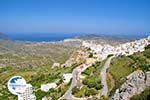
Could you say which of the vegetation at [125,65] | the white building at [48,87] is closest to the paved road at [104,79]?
the vegetation at [125,65]

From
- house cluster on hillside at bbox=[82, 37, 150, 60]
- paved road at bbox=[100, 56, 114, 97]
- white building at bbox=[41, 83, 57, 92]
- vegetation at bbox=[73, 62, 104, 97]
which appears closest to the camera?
paved road at bbox=[100, 56, 114, 97]

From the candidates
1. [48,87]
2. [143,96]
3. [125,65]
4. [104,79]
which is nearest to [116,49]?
[48,87]

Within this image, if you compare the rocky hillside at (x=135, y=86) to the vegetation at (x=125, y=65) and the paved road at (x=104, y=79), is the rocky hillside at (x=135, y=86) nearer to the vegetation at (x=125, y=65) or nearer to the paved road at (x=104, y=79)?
the paved road at (x=104, y=79)

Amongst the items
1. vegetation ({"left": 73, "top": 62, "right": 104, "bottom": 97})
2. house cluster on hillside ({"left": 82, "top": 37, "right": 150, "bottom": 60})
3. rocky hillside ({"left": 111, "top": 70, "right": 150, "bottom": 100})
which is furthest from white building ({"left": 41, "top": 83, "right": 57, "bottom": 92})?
rocky hillside ({"left": 111, "top": 70, "right": 150, "bottom": 100})

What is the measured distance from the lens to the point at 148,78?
17984 mm

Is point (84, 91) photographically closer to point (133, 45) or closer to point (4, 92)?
point (133, 45)

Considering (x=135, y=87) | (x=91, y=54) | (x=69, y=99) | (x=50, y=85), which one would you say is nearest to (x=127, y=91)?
(x=135, y=87)

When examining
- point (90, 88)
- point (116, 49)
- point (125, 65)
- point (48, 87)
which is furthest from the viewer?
point (116, 49)

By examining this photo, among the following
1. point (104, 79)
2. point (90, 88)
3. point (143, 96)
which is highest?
point (143, 96)

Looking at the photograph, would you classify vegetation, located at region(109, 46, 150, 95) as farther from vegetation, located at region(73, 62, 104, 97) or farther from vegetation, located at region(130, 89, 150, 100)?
vegetation, located at region(130, 89, 150, 100)

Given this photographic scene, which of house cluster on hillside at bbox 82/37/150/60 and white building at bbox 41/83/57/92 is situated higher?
house cluster on hillside at bbox 82/37/150/60

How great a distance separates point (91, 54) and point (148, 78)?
133 feet

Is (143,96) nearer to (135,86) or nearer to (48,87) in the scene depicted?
(135,86)

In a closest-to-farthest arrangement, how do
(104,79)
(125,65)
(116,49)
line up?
(104,79), (125,65), (116,49)
